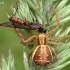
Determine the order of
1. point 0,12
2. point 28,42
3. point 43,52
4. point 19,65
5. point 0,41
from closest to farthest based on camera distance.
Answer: point 28,42
point 43,52
point 19,65
point 0,41
point 0,12

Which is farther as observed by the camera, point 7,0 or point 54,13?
point 7,0

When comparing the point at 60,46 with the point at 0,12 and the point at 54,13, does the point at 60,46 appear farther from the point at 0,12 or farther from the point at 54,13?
the point at 0,12

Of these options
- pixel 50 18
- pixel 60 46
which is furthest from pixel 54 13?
pixel 60 46

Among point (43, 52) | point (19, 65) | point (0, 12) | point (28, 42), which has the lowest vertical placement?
point (19, 65)

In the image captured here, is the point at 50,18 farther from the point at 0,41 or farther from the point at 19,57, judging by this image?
the point at 0,41

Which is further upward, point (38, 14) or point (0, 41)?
point (38, 14)

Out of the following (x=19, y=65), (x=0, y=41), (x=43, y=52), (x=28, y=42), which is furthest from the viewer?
(x=0, y=41)

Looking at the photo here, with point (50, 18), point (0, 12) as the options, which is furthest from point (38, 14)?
point (0, 12)
